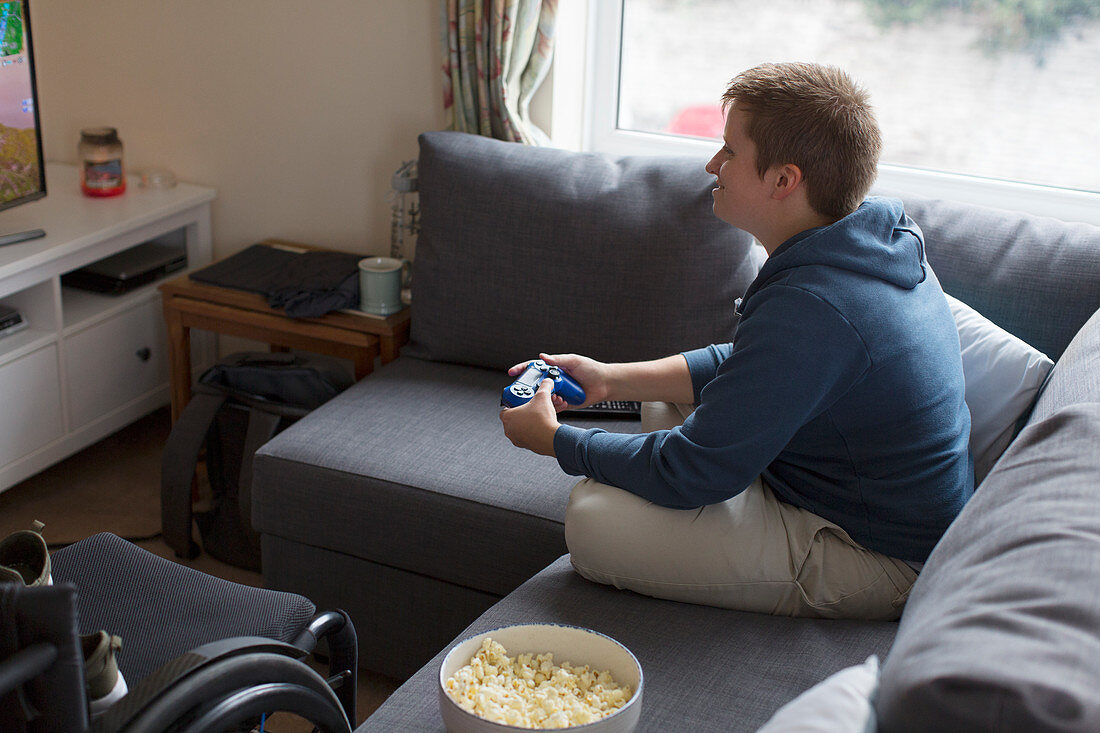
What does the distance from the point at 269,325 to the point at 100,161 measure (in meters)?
0.73

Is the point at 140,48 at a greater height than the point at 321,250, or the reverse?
the point at 140,48

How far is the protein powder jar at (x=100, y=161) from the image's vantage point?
2672mm

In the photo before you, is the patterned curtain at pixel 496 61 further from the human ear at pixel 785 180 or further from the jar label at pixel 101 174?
the human ear at pixel 785 180

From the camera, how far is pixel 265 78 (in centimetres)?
274

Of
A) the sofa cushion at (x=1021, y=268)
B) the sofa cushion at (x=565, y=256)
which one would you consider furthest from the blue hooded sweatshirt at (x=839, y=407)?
the sofa cushion at (x=565, y=256)

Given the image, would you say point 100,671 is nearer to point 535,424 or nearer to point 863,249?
point 535,424

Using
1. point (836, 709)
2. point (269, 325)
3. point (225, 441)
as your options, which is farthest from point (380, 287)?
point (836, 709)

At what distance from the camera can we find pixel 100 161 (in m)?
2.67

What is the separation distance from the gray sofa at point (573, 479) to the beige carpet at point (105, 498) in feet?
1.74

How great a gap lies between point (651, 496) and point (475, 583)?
1.72 feet

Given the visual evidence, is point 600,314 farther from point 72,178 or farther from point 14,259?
point 72,178

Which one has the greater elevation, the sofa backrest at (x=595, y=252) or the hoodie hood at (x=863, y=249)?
the hoodie hood at (x=863, y=249)

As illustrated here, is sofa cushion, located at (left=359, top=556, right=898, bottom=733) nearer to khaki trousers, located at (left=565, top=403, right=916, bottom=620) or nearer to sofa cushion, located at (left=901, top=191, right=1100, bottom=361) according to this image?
khaki trousers, located at (left=565, top=403, right=916, bottom=620)

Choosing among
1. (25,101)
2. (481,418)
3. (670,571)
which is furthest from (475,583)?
(25,101)
